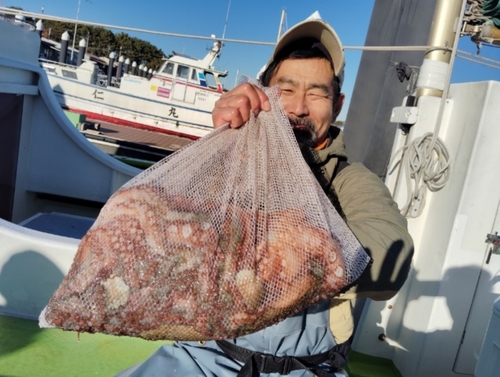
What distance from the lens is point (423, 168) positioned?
9.90 feet

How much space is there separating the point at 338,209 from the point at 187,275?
736 mm

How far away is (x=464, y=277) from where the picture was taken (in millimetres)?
2805

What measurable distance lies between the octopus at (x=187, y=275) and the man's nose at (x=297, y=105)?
2.26 feet

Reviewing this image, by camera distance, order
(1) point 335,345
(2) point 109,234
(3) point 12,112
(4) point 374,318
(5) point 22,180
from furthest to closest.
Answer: (5) point 22,180, (3) point 12,112, (4) point 374,318, (1) point 335,345, (2) point 109,234

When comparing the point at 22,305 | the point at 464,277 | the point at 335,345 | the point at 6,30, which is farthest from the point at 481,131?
the point at 6,30

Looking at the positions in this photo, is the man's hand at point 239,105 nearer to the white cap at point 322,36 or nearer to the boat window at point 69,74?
the white cap at point 322,36

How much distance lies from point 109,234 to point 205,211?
0.72ft

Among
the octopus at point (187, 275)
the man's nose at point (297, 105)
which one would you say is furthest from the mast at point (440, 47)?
the octopus at point (187, 275)

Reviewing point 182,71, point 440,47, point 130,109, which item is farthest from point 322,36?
point 182,71

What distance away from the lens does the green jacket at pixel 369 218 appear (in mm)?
1201

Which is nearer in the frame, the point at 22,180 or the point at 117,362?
the point at 117,362

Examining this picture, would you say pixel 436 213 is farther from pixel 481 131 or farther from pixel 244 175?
pixel 244 175

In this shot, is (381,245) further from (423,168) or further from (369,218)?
(423,168)

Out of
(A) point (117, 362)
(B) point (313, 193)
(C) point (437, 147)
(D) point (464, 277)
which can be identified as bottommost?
(A) point (117, 362)
